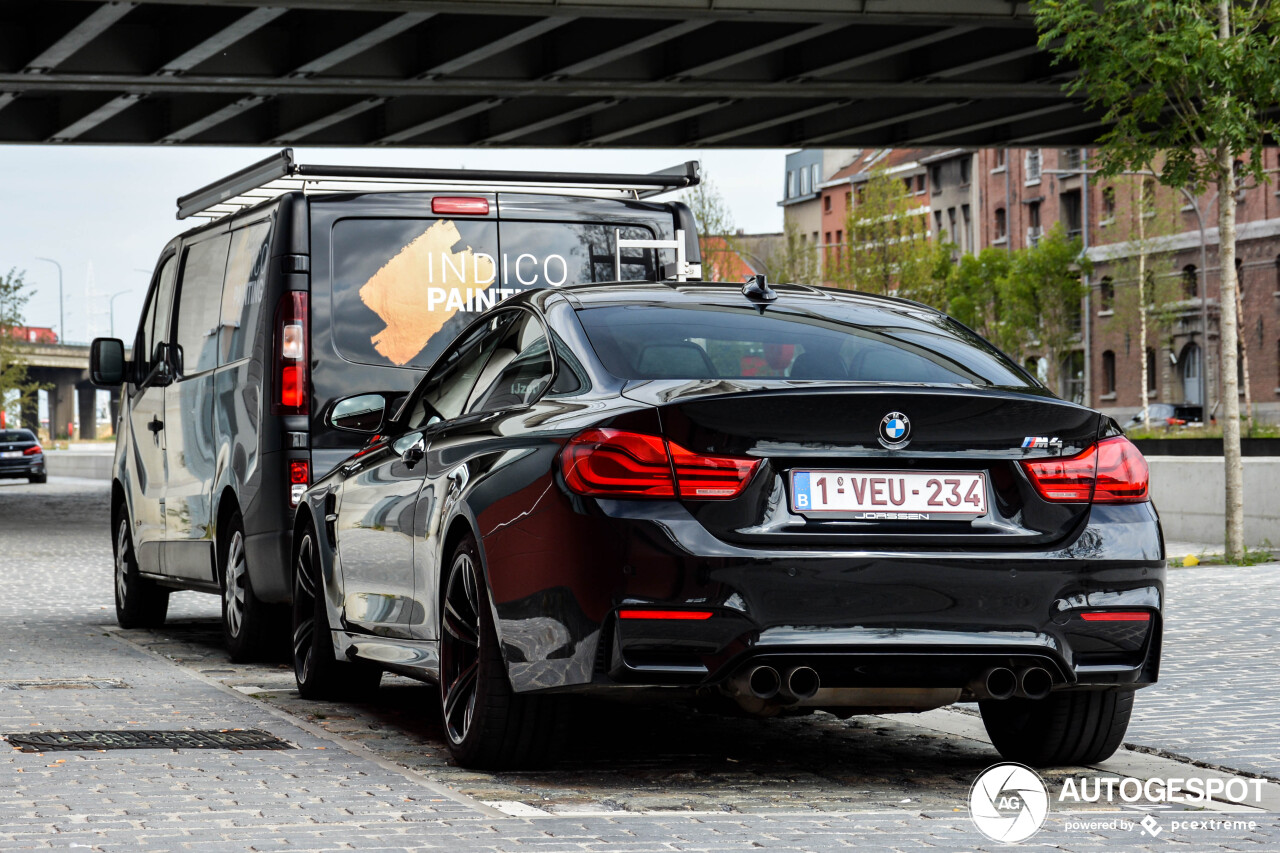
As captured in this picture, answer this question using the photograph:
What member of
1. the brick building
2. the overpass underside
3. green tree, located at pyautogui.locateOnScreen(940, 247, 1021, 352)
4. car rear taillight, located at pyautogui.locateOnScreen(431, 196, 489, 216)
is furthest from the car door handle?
green tree, located at pyautogui.locateOnScreen(940, 247, 1021, 352)

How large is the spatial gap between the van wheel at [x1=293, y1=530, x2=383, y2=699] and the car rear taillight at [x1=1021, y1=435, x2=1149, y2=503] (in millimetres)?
3361

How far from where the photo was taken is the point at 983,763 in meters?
6.77

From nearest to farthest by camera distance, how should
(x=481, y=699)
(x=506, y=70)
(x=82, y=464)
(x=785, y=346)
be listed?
(x=481, y=699)
(x=785, y=346)
(x=506, y=70)
(x=82, y=464)

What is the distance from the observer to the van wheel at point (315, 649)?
830 centimetres

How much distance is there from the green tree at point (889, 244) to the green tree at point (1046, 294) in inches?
252

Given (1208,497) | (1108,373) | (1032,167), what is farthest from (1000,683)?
(1032,167)

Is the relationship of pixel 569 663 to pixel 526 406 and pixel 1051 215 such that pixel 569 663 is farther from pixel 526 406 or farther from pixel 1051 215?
pixel 1051 215

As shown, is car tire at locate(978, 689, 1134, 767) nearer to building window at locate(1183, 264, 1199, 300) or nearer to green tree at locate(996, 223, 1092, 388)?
green tree at locate(996, 223, 1092, 388)

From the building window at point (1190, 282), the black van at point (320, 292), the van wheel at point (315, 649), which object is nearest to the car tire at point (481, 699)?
the van wheel at point (315, 649)

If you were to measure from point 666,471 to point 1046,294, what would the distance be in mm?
63626

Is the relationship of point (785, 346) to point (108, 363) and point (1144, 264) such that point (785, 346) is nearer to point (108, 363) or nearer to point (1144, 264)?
point (108, 363)

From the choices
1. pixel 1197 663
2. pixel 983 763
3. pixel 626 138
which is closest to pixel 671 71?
pixel 626 138

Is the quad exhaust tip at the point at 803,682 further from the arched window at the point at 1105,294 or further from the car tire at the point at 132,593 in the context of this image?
the arched window at the point at 1105,294

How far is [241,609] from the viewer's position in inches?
402
